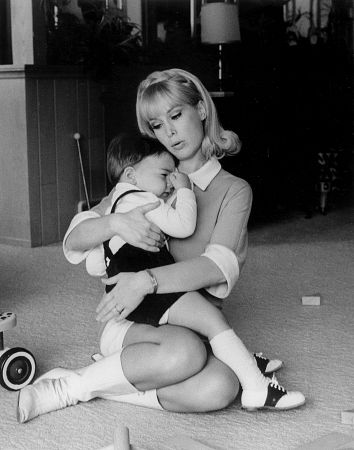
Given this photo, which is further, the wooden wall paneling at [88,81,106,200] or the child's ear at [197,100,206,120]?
the wooden wall paneling at [88,81,106,200]

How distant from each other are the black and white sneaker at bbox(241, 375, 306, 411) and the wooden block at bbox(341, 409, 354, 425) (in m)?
0.10

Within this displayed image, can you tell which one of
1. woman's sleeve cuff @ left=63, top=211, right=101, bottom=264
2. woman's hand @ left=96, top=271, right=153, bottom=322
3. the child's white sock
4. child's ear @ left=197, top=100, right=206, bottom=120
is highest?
child's ear @ left=197, top=100, right=206, bottom=120

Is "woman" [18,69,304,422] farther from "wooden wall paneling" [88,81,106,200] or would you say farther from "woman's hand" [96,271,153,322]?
"wooden wall paneling" [88,81,106,200]

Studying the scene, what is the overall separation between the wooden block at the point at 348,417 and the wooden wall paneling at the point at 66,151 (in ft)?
8.04

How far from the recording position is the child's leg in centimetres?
166

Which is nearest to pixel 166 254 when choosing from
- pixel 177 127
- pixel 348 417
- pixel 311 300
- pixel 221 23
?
pixel 177 127

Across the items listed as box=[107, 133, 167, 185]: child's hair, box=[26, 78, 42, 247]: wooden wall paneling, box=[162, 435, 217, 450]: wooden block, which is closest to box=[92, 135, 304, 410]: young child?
box=[107, 133, 167, 185]: child's hair

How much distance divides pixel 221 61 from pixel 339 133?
0.87 metres

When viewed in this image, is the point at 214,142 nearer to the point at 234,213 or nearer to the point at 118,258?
the point at 234,213

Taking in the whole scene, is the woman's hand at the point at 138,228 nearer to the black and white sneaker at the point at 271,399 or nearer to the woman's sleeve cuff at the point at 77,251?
the woman's sleeve cuff at the point at 77,251

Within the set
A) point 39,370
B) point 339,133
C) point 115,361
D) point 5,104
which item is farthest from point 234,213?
point 339,133

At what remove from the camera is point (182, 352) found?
165 cm

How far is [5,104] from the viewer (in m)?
3.69

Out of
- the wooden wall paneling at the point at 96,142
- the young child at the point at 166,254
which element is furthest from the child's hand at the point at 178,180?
the wooden wall paneling at the point at 96,142
